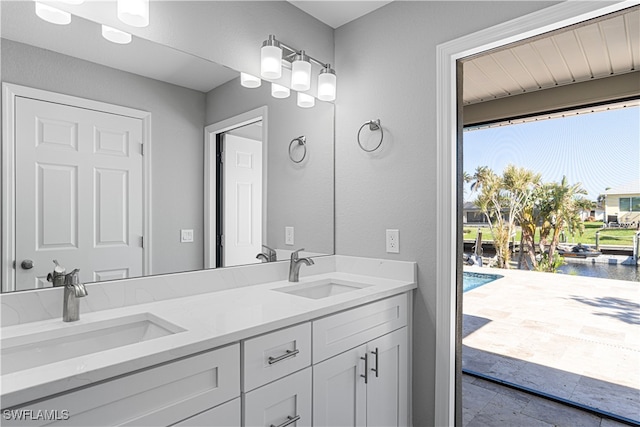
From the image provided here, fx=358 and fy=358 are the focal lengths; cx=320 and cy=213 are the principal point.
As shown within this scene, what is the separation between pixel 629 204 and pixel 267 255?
5.96ft

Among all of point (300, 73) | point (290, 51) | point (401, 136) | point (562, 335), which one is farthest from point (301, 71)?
point (562, 335)

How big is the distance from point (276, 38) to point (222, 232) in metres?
1.09

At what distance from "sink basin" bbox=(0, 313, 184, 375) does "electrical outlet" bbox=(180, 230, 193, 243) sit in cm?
40

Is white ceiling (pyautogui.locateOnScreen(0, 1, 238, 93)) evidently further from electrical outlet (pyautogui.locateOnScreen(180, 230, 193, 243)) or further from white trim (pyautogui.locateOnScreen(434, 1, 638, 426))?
white trim (pyautogui.locateOnScreen(434, 1, 638, 426))

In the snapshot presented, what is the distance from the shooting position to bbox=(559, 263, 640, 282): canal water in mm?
1738

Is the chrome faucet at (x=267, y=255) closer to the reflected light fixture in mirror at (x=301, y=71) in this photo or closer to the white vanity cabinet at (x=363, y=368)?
the white vanity cabinet at (x=363, y=368)

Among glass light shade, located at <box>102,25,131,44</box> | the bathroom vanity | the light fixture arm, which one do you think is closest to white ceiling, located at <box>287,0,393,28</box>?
the light fixture arm

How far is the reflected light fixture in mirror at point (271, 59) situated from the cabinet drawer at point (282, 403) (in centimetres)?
141

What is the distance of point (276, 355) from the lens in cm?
119

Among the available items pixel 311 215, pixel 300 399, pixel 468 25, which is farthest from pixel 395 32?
pixel 300 399

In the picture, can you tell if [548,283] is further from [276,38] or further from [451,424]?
[276,38]

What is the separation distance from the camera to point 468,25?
1707 millimetres

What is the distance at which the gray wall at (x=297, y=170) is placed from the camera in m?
1.93

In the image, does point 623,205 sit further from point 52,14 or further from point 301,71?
point 52,14
